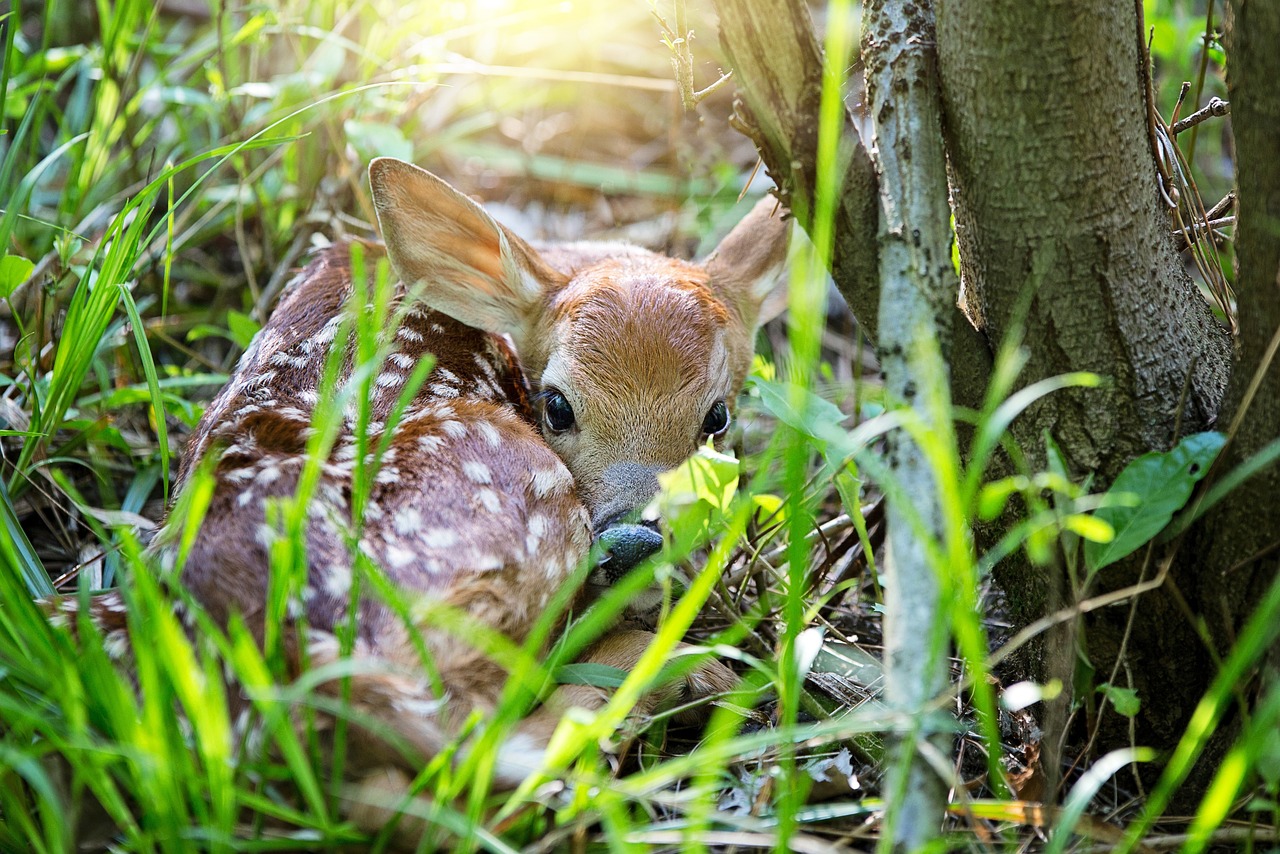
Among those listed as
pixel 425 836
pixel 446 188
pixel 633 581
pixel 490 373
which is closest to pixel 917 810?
pixel 633 581

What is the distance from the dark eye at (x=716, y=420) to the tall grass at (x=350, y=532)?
0.36ft

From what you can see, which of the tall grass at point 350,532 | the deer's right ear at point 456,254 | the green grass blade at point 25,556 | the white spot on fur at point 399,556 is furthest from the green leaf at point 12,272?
the white spot on fur at point 399,556

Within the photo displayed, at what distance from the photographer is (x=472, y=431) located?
2.65m

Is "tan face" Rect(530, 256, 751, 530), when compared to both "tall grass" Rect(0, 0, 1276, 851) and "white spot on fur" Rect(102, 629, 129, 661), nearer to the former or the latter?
"tall grass" Rect(0, 0, 1276, 851)

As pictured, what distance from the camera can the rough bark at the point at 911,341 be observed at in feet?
5.62

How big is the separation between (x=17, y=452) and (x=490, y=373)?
139 centimetres

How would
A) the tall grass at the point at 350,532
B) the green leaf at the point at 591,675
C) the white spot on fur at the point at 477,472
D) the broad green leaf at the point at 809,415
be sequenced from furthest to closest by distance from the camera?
the white spot on fur at the point at 477,472 < the green leaf at the point at 591,675 < the broad green leaf at the point at 809,415 < the tall grass at the point at 350,532

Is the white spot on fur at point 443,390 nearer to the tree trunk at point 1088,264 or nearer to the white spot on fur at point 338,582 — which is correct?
the white spot on fur at point 338,582

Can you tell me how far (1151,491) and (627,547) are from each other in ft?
3.63

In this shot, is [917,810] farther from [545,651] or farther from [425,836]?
[545,651]

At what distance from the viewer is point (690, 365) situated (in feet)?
9.92

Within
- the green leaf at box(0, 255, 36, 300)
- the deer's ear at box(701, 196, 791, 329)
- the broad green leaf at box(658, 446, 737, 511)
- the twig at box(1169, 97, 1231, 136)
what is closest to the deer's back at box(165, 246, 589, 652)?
the broad green leaf at box(658, 446, 737, 511)

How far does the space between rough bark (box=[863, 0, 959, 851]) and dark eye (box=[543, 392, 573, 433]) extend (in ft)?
3.83

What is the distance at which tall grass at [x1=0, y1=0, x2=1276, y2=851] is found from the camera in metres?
1.71
